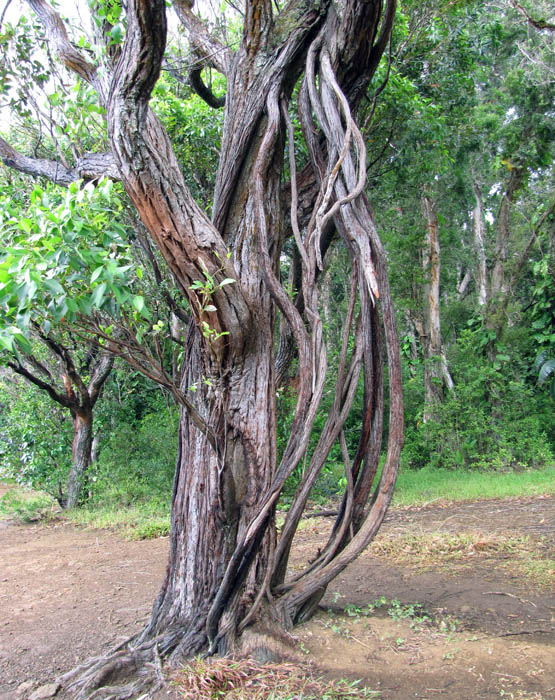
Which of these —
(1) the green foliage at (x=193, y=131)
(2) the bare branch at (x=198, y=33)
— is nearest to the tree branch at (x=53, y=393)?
(1) the green foliage at (x=193, y=131)

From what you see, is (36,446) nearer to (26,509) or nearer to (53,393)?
(26,509)

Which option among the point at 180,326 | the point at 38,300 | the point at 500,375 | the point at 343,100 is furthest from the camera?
the point at 500,375

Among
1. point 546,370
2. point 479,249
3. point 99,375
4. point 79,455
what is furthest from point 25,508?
point 479,249

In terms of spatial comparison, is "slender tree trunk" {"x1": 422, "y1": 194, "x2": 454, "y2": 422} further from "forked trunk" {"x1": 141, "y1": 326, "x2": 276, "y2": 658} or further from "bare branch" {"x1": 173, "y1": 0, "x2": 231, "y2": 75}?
"forked trunk" {"x1": 141, "y1": 326, "x2": 276, "y2": 658}

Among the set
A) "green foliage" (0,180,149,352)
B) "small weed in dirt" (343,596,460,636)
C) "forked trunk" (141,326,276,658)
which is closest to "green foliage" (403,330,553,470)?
"small weed in dirt" (343,596,460,636)

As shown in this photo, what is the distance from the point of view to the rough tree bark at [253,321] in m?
2.68

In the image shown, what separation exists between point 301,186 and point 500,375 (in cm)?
746

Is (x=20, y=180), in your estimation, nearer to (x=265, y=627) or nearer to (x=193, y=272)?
(x=193, y=272)

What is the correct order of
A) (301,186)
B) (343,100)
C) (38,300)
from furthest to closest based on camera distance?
(301,186) → (343,100) → (38,300)

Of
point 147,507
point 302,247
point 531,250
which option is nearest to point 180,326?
point 147,507

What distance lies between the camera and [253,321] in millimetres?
3035

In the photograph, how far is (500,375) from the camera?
32.2 ft

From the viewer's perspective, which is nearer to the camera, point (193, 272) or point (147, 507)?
point (193, 272)

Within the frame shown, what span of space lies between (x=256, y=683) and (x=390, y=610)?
1.15 meters
